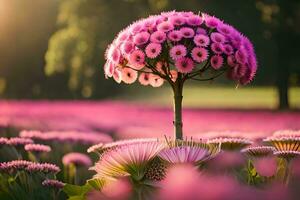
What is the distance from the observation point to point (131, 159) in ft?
8.29

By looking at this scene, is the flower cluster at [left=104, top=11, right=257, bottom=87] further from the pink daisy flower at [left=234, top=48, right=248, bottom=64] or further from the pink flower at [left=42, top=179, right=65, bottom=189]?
the pink flower at [left=42, top=179, right=65, bottom=189]

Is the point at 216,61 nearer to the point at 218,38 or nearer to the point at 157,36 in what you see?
the point at 218,38

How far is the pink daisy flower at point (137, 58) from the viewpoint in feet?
11.1

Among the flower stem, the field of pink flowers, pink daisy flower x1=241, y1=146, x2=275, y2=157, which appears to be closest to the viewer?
the field of pink flowers

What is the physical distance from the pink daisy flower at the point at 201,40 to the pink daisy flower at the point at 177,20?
11 centimetres

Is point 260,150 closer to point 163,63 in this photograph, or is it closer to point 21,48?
point 163,63

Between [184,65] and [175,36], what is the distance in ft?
0.48

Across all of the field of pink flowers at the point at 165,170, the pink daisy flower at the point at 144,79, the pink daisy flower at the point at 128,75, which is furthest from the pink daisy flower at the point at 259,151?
the pink daisy flower at the point at 144,79

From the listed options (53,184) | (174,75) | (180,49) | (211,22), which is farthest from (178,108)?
(53,184)

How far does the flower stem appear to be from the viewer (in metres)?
3.47

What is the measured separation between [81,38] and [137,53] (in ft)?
50.9

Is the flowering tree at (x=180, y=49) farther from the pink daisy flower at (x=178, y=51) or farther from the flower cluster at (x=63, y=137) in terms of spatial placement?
the flower cluster at (x=63, y=137)

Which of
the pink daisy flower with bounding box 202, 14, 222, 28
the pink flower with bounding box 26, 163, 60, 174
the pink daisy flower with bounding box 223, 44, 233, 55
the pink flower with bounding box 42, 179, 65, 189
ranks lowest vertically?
the pink flower with bounding box 42, 179, 65, 189

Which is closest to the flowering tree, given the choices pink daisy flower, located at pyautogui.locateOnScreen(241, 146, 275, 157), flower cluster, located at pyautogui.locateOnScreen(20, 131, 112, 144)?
pink daisy flower, located at pyautogui.locateOnScreen(241, 146, 275, 157)
